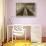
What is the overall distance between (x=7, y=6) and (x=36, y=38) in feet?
2.22

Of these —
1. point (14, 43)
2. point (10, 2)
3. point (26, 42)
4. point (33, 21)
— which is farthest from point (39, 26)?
point (10, 2)

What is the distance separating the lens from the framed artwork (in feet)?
6.92

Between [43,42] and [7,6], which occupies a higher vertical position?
[7,6]

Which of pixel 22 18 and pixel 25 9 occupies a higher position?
pixel 25 9

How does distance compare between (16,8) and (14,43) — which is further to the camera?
(16,8)

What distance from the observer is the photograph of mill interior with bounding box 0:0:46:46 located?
80.7 inches

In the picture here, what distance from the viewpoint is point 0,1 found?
203cm

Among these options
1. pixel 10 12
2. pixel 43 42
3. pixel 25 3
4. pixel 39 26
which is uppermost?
pixel 25 3

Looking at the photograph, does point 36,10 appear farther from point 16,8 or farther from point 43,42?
point 43,42

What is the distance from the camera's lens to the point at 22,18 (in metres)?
2.12

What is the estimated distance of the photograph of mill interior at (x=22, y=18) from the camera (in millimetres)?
2051

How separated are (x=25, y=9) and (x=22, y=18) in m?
0.15

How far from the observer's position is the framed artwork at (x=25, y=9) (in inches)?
83.0

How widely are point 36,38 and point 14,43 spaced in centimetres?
34
